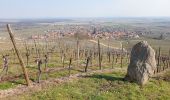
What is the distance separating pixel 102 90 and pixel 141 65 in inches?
212

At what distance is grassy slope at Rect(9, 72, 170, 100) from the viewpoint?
27.7 meters

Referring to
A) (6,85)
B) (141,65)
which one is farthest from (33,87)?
(141,65)

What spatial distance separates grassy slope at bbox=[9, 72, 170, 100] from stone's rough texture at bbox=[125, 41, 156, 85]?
889 mm

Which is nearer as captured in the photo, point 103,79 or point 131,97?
point 131,97

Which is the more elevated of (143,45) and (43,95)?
(143,45)

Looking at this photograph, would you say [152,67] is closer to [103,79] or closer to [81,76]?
Answer: [103,79]

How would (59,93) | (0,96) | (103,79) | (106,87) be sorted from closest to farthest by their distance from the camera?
(0,96)
(59,93)
(106,87)
(103,79)

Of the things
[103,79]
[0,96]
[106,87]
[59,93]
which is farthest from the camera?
[103,79]

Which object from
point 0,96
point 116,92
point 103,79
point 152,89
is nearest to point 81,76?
point 103,79

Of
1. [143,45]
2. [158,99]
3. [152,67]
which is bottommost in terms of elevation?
[158,99]

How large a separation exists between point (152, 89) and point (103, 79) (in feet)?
16.9

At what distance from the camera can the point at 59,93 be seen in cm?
2808

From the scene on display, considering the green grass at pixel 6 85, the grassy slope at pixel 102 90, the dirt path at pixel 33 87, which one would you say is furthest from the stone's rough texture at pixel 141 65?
the green grass at pixel 6 85

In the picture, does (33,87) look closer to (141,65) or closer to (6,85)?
(6,85)
